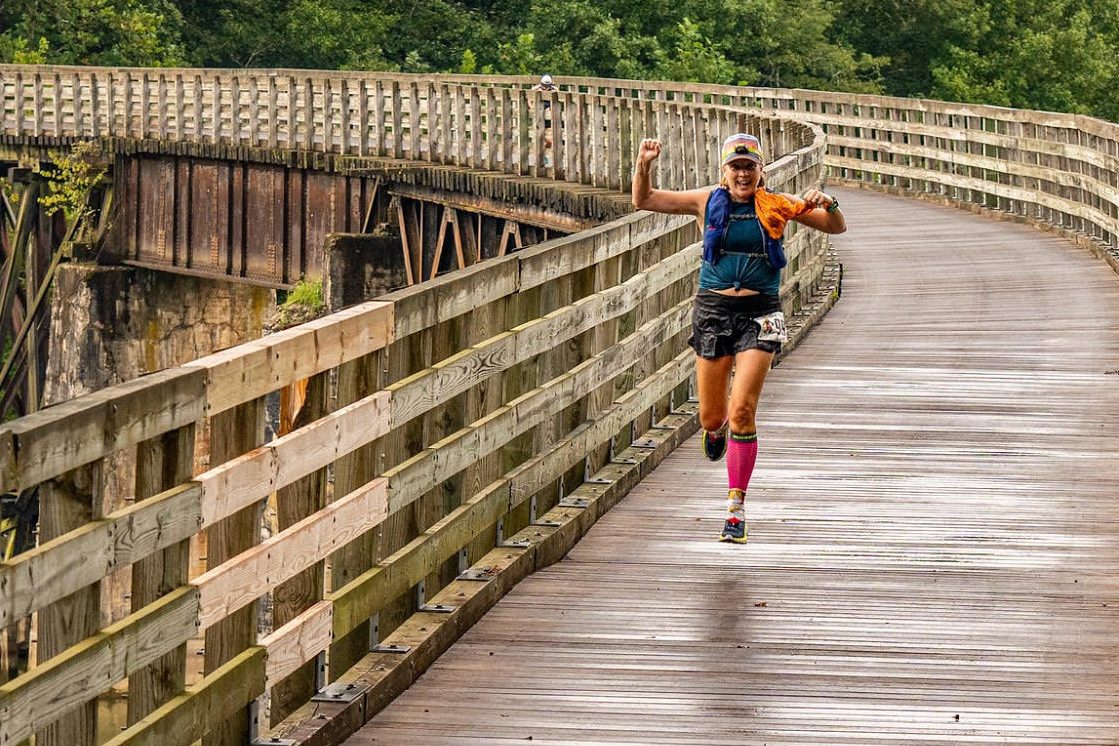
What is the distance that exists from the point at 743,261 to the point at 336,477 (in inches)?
116

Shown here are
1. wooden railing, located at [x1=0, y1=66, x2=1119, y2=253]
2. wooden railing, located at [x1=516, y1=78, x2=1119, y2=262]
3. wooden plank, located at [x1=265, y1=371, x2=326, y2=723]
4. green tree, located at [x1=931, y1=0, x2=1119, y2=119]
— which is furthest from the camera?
green tree, located at [x1=931, y1=0, x2=1119, y2=119]

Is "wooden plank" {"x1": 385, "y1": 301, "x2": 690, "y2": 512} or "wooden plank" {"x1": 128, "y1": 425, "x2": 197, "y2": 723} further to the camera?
"wooden plank" {"x1": 385, "y1": 301, "x2": 690, "y2": 512}

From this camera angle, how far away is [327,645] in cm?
630

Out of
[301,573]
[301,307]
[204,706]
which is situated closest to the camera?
[204,706]

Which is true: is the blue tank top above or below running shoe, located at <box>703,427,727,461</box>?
above

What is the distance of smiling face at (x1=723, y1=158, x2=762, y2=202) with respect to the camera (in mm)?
8719

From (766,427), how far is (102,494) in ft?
25.2

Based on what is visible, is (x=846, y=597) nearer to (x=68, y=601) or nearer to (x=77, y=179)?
(x=68, y=601)

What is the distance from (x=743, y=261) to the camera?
351 inches

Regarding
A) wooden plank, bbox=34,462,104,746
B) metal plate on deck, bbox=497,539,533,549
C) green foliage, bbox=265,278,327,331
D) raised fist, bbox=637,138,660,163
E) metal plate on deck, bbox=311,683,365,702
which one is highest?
raised fist, bbox=637,138,660,163

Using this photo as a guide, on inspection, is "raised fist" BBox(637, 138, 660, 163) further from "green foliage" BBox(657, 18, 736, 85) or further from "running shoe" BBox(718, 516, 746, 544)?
"green foliage" BBox(657, 18, 736, 85)

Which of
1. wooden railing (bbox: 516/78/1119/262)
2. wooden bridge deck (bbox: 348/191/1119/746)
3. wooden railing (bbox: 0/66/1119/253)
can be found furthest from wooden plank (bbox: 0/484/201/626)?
wooden railing (bbox: 516/78/1119/262)

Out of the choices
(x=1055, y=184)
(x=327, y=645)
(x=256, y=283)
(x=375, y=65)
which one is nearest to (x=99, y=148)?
(x=256, y=283)

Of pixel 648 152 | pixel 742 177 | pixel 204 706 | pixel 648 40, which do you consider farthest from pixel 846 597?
pixel 648 40
